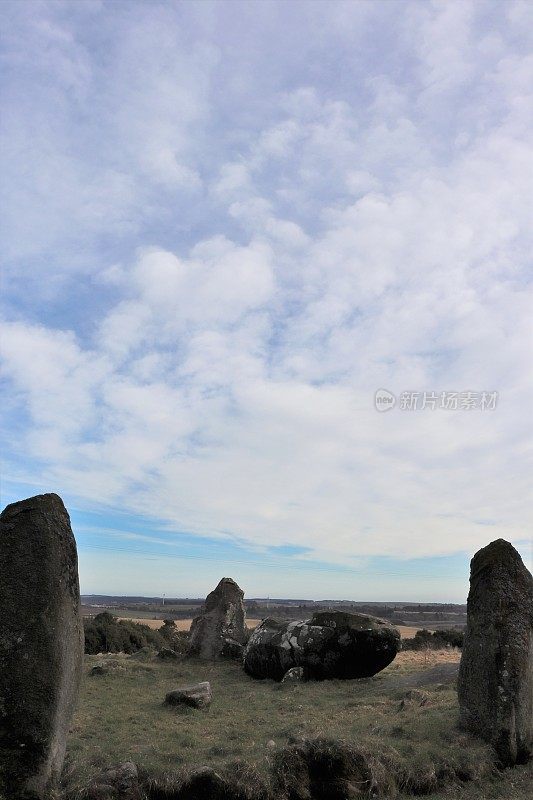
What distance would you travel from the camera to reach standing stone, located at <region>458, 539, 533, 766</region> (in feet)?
34.8

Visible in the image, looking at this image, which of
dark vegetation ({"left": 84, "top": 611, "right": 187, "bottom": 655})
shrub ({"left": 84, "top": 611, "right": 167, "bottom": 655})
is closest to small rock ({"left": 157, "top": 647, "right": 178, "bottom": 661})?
dark vegetation ({"left": 84, "top": 611, "right": 187, "bottom": 655})

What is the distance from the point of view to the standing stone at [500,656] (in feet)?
34.8

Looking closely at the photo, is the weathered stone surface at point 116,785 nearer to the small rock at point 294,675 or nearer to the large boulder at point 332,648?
the small rock at point 294,675

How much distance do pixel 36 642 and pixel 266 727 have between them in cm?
616

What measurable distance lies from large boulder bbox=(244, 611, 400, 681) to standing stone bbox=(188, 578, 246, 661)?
4852 mm

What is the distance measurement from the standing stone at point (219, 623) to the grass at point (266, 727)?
4.46 m

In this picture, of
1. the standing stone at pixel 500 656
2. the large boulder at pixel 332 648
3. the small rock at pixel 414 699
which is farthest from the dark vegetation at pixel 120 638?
the standing stone at pixel 500 656

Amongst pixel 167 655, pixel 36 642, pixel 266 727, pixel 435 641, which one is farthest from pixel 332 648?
pixel 435 641

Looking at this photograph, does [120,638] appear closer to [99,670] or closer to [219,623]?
[219,623]

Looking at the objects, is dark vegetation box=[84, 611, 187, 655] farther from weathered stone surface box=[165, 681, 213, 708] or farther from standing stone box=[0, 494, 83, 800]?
standing stone box=[0, 494, 83, 800]

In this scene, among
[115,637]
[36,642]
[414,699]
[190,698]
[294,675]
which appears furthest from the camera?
[115,637]

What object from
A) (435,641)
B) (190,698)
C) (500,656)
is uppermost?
(500,656)

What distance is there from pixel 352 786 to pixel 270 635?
11995 mm

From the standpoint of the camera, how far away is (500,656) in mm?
10953
